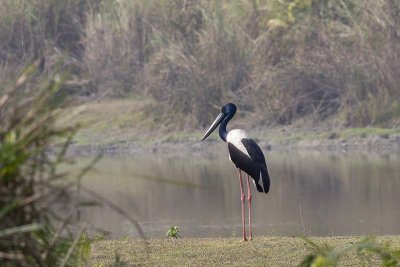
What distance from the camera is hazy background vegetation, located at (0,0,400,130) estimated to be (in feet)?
72.4

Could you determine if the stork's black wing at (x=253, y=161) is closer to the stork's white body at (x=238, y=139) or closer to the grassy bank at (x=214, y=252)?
the stork's white body at (x=238, y=139)

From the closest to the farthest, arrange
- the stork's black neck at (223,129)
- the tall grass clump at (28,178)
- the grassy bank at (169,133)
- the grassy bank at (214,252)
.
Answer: the tall grass clump at (28,178)
the grassy bank at (214,252)
the stork's black neck at (223,129)
the grassy bank at (169,133)

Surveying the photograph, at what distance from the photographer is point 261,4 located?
24.4 meters

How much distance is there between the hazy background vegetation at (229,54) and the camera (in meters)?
22.1

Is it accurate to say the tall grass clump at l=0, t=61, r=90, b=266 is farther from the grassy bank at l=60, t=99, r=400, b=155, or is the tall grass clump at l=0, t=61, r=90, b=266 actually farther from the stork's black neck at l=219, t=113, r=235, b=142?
the grassy bank at l=60, t=99, r=400, b=155

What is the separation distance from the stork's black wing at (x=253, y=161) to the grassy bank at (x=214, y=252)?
3.29ft

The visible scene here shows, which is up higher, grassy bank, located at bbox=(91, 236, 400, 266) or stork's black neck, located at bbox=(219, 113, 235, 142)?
stork's black neck, located at bbox=(219, 113, 235, 142)

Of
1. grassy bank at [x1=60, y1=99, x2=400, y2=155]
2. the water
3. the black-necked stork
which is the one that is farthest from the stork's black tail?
grassy bank at [x1=60, y1=99, x2=400, y2=155]

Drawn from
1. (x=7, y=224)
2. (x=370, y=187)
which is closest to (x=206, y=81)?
(x=370, y=187)

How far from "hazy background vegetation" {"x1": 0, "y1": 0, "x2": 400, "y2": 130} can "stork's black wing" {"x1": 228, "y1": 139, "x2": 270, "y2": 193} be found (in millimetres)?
10719

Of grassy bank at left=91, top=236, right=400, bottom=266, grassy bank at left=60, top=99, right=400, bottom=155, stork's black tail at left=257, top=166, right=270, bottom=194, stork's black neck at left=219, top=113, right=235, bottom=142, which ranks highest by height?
stork's black neck at left=219, top=113, right=235, bottom=142

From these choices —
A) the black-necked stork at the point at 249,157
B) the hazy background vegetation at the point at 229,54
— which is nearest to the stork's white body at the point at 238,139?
the black-necked stork at the point at 249,157

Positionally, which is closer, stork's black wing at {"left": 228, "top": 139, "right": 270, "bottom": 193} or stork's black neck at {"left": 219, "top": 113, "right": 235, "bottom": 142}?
Result: stork's black wing at {"left": 228, "top": 139, "right": 270, "bottom": 193}

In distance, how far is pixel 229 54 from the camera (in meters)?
23.5
